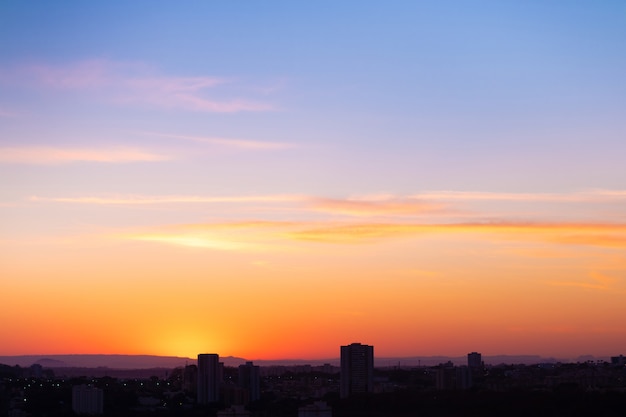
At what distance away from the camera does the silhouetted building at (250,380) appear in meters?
68.9

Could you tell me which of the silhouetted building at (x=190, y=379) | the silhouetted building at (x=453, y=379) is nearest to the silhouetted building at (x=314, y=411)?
the silhouetted building at (x=453, y=379)


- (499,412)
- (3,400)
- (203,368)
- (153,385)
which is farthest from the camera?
(153,385)

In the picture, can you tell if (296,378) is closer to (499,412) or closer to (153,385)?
(153,385)

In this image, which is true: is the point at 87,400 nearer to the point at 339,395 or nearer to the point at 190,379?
the point at 339,395

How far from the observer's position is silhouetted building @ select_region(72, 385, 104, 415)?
51.3m

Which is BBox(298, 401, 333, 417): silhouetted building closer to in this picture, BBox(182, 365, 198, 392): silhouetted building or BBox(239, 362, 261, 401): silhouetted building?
BBox(239, 362, 261, 401): silhouetted building

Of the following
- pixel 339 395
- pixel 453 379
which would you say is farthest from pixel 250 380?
pixel 453 379

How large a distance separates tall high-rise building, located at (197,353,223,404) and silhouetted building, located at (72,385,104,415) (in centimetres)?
1064

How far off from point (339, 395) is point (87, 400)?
694 inches

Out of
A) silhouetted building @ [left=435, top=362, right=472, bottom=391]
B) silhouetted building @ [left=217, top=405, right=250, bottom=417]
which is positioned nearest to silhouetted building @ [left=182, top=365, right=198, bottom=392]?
silhouetted building @ [left=435, top=362, right=472, bottom=391]

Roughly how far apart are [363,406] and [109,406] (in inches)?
528

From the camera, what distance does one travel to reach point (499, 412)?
46.3m

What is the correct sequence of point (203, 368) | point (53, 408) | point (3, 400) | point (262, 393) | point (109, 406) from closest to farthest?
1. point (3, 400)
2. point (53, 408)
3. point (109, 406)
4. point (203, 368)
5. point (262, 393)

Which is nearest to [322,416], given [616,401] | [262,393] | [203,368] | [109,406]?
[616,401]
